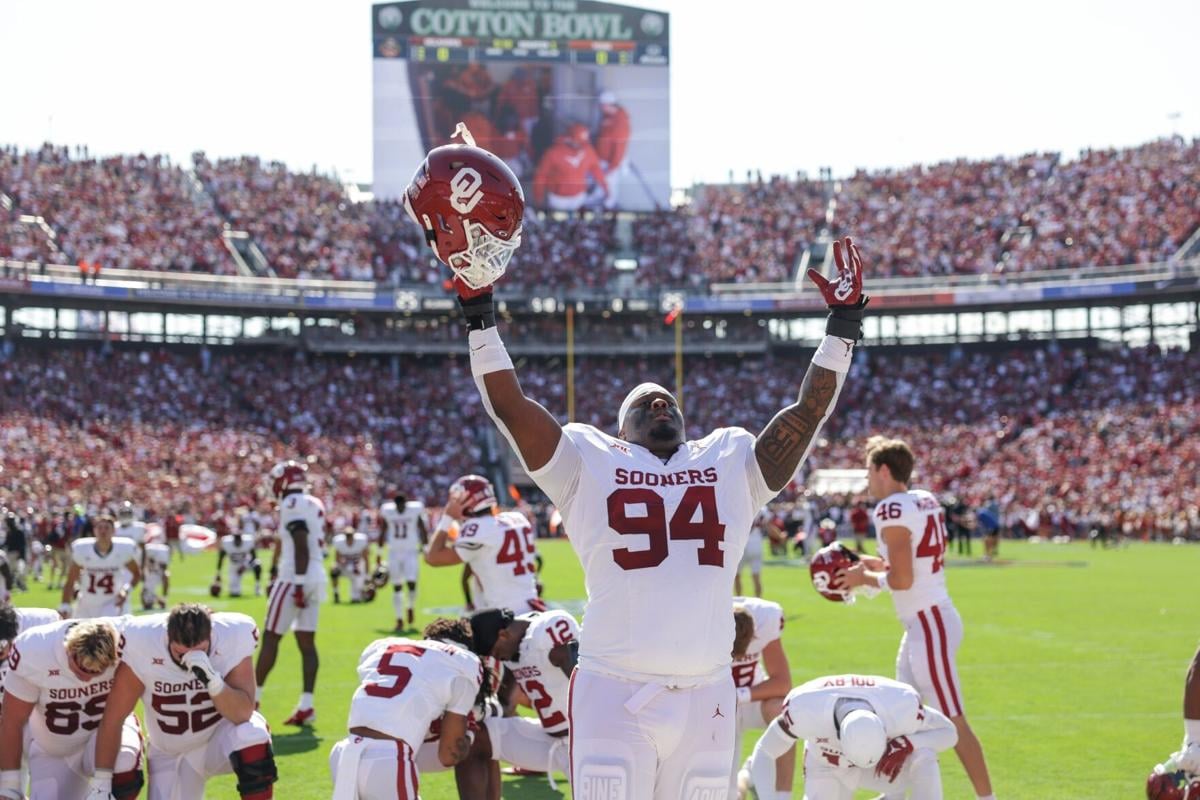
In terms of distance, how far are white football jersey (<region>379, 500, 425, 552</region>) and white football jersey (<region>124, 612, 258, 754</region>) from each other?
36.8 ft

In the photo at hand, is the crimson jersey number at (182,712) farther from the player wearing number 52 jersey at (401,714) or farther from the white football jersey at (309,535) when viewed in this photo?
the white football jersey at (309,535)

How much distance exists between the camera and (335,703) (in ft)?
36.5

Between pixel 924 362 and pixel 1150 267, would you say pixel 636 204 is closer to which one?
pixel 924 362

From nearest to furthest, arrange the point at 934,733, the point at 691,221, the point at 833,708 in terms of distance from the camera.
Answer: the point at 833,708
the point at 934,733
the point at 691,221

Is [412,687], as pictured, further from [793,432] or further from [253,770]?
[793,432]

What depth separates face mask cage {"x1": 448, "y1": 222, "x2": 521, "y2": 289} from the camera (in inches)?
164

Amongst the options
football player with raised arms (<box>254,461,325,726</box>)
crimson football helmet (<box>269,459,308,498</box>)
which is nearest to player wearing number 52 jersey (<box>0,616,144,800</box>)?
football player with raised arms (<box>254,461,325,726</box>)

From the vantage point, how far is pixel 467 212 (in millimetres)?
4188

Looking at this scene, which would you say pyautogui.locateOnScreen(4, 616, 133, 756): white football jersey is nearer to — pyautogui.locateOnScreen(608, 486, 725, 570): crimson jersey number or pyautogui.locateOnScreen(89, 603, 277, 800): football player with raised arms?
pyautogui.locateOnScreen(89, 603, 277, 800): football player with raised arms

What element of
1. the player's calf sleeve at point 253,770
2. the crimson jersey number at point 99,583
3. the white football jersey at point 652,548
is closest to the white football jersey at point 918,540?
the white football jersey at point 652,548

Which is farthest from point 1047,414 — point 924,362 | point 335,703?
point 335,703

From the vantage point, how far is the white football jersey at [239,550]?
69.5 ft

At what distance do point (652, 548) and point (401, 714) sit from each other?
6.93ft

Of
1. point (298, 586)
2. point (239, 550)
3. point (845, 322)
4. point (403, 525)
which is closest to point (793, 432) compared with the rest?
point (845, 322)
